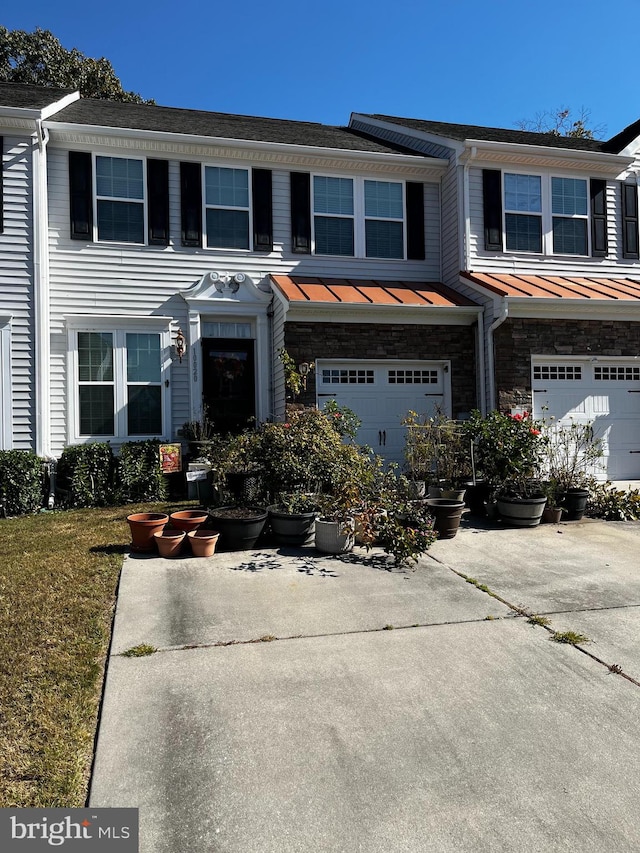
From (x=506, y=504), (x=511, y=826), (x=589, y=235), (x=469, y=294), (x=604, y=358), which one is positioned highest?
(x=589, y=235)

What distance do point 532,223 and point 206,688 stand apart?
10.6m

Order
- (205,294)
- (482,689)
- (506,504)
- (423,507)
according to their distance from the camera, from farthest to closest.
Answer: (205,294) → (506,504) → (423,507) → (482,689)

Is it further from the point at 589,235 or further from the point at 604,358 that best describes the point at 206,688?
the point at 589,235

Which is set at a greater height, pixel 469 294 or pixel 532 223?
pixel 532 223

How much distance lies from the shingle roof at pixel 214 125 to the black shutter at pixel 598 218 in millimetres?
3618

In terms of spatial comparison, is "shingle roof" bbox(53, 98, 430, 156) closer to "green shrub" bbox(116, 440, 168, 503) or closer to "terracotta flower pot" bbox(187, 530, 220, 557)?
"green shrub" bbox(116, 440, 168, 503)

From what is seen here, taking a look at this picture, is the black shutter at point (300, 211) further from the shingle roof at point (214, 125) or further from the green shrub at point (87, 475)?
the green shrub at point (87, 475)

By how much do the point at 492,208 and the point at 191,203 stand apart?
5470 mm

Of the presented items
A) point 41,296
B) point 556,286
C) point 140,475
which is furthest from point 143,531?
point 556,286

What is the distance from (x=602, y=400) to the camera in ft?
32.6

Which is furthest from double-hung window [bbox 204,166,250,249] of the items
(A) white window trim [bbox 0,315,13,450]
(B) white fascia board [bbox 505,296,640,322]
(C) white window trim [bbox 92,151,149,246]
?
(B) white fascia board [bbox 505,296,640,322]

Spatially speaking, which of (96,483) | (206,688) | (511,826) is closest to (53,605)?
(206,688)

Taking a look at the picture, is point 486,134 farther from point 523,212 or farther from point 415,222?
point 415,222

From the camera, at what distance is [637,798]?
2.05 meters
